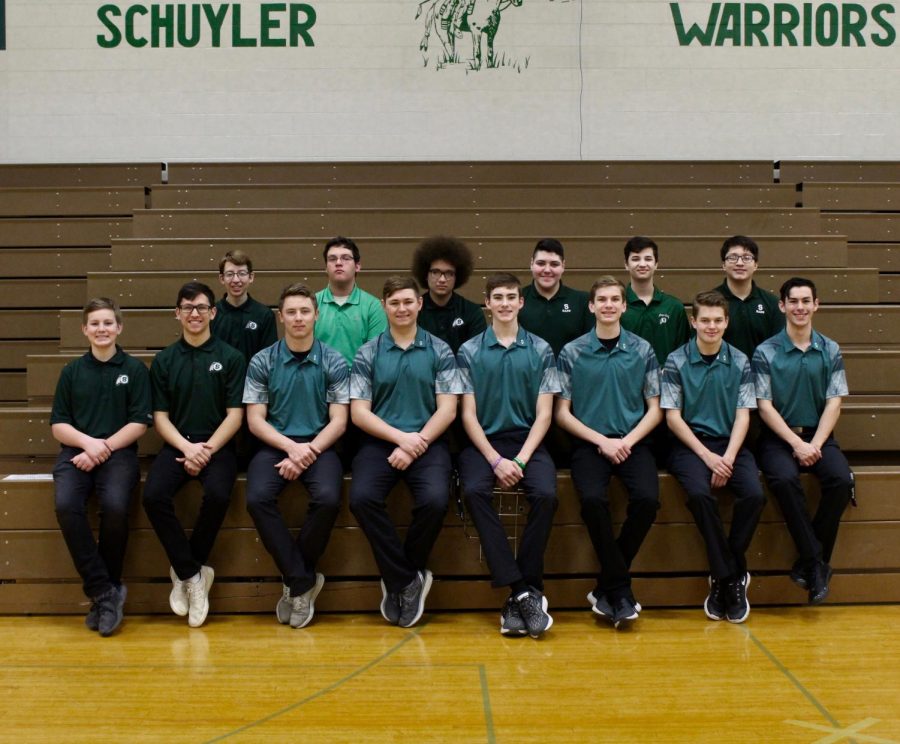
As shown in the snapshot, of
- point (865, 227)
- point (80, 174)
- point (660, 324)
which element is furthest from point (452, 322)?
point (80, 174)

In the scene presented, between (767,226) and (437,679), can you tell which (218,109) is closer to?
(767,226)

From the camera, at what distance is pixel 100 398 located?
368 centimetres

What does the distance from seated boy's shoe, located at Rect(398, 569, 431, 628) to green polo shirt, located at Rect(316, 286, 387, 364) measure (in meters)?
1.06

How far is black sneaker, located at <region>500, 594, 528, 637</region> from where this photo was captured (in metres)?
3.43

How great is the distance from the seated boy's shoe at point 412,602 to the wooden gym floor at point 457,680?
46 mm

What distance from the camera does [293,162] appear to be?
6.33m

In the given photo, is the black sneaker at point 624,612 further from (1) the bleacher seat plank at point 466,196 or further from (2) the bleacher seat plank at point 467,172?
(2) the bleacher seat plank at point 467,172

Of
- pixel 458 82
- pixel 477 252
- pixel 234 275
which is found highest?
pixel 458 82

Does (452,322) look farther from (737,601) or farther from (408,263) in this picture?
(737,601)

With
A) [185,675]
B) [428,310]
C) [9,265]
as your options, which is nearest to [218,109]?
[9,265]

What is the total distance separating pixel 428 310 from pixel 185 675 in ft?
5.89

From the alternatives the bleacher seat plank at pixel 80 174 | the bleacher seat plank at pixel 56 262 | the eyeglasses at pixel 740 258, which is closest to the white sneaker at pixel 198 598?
the eyeglasses at pixel 740 258

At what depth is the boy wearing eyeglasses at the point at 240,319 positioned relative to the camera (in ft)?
13.6

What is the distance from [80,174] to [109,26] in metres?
1.09
